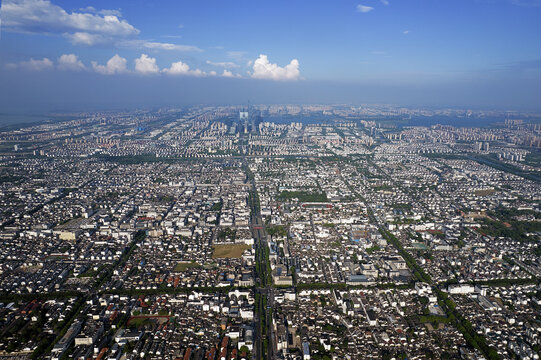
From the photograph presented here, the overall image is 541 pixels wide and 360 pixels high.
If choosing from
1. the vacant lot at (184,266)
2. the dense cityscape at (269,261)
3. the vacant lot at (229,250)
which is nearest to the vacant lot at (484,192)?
the dense cityscape at (269,261)

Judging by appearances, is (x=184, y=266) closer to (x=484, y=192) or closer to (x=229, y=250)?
(x=229, y=250)

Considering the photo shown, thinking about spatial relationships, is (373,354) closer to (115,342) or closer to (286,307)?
(286,307)

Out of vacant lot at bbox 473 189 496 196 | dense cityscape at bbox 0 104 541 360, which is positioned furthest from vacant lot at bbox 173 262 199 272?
vacant lot at bbox 473 189 496 196

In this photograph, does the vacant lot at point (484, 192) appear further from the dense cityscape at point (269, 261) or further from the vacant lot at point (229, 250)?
the vacant lot at point (229, 250)

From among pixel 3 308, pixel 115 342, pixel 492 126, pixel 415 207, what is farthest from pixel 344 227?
pixel 492 126

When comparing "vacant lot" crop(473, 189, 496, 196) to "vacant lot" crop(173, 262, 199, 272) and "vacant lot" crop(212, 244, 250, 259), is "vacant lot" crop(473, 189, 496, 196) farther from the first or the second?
"vacant lot" crop(173, 262, 199, 272)

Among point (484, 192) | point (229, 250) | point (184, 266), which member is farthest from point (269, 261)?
point (484, 192)

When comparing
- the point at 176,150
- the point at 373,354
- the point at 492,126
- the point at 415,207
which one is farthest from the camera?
the point at 492,126
